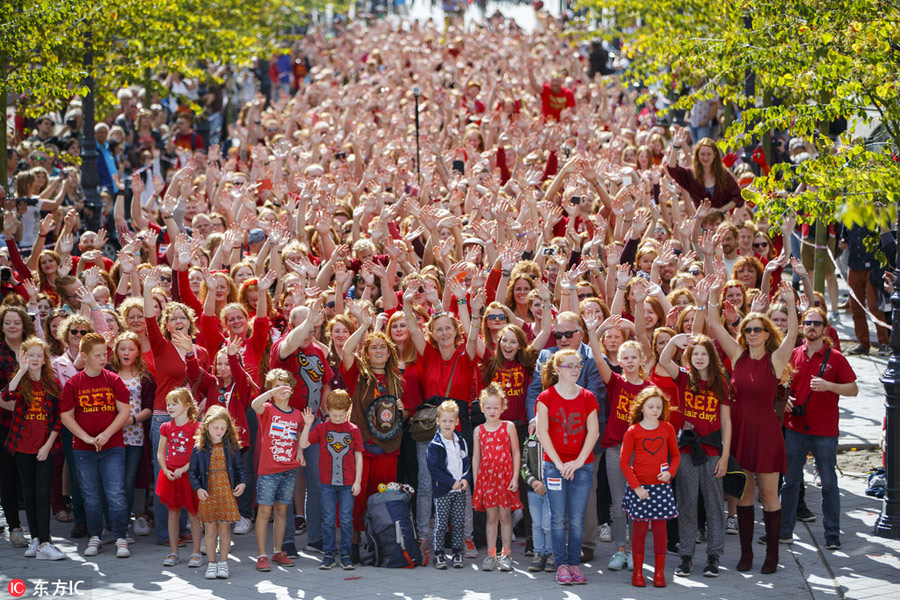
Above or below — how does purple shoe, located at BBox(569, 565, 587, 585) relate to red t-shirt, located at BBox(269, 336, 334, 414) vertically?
below

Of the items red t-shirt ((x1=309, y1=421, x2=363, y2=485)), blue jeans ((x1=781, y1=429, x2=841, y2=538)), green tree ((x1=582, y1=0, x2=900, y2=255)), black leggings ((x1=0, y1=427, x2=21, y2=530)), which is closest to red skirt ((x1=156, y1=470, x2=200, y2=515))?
red t-shirt ((x1=309, y1=421, x2=363, y2=485))

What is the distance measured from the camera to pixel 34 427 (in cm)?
995

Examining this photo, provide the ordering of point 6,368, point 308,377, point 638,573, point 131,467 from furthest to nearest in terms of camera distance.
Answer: point 6,368 < point 131,467 < point 308,377 < point 638,573

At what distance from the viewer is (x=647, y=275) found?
1164 cm

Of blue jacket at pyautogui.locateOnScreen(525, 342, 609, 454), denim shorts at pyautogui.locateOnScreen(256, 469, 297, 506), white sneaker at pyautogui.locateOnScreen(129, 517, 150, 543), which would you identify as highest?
blue jacket at pyautogui.locateOnScreen(525, 342, 609, 454)

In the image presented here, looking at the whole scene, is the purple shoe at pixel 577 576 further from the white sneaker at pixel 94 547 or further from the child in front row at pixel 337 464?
the white sneaker at pixel 94 547

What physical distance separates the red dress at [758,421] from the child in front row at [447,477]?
1.94 meters

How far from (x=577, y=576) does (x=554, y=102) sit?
13460 millimetres

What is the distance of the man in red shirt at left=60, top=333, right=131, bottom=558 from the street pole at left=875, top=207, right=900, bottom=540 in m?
5.49

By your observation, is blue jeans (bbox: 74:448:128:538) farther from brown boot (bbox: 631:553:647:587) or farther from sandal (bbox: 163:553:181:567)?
brown boot (bbox: 631:553:647:587)

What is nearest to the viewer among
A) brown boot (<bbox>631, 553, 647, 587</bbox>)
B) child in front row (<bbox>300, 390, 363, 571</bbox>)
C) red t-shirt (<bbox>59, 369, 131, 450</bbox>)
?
brown boot (<bbox>631, 553, 647, 587</bbox>)

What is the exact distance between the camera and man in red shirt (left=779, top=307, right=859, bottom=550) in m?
9.78

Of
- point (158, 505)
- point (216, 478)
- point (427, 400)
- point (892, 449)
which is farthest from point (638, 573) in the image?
point (158, 505)

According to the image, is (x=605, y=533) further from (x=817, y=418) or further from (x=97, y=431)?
(x=97, y=431)
